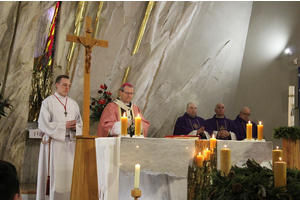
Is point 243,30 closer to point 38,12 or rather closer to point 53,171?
point 38,12

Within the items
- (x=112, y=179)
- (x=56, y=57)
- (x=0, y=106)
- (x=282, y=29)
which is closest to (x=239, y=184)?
(x=112, y=179)

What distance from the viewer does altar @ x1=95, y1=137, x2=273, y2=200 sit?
3463 millimetres

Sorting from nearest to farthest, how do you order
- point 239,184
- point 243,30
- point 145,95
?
point 239,184, point 145,95, point 243,30

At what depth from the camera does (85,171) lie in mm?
3531

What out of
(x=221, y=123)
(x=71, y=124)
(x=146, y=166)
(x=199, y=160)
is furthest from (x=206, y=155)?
(x=221, y=123)

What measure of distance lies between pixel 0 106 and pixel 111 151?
2734 millimetres

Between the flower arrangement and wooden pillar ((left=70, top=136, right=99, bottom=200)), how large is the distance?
249 centimetres

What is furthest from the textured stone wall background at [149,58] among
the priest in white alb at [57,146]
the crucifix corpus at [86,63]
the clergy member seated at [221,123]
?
the crucifix corpus at [86,63]

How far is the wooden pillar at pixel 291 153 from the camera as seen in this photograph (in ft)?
8.86

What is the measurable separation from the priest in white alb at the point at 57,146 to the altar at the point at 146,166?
0.96 meters

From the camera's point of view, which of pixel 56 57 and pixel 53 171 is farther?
pixel 56 57

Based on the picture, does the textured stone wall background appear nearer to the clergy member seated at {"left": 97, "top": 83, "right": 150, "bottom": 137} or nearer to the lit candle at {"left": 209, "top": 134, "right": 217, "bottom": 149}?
the clergy member seated at {"left": 97, "top": 83, "right": 150, "bottom": 137}

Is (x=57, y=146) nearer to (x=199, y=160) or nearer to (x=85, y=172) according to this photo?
(x=85, y=172)

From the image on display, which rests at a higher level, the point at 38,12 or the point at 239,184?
the point at 38,12
